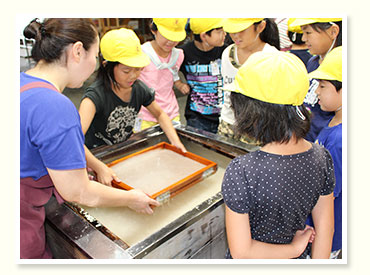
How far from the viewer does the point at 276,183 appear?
0.74m

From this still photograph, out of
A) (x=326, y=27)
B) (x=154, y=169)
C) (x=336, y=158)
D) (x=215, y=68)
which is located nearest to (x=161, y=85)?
(x=215, y=68)

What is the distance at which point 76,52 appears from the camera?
0.85 meters

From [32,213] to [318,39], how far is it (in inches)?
57.3

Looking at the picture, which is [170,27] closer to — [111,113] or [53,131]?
[111,113]

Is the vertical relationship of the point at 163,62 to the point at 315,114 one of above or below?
above

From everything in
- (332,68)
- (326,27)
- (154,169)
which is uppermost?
(326,27)

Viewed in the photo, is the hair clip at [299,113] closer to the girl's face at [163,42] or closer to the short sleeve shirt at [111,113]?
the short sleeve shirt at [111,113]

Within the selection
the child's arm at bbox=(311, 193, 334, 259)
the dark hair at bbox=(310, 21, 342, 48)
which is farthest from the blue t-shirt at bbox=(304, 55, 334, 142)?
the child's arm at bbox=(311, 193, 334, 259)

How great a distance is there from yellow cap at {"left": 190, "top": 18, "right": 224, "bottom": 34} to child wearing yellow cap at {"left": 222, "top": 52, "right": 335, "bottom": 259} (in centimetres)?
119

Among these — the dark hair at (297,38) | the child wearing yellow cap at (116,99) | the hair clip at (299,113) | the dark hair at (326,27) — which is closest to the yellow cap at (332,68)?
the dark hair at (326,27)

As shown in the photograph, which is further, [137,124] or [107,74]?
[137,124]

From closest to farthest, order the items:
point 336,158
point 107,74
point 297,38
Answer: point 336,158, point 107,74, point 297,38

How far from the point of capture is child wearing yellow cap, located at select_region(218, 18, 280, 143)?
1557 mm
